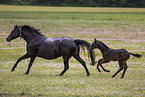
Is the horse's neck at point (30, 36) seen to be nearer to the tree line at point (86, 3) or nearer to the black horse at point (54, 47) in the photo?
the black horse at point (54, 47)

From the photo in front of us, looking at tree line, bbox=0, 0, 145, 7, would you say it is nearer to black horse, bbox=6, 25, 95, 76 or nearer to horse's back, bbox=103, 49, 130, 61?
black horse, bbox=6, 25, 95, 76

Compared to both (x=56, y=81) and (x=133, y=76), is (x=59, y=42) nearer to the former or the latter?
(x=56, y=81)

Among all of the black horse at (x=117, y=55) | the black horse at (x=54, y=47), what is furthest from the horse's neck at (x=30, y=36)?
the black horse at (x=117, y=55)

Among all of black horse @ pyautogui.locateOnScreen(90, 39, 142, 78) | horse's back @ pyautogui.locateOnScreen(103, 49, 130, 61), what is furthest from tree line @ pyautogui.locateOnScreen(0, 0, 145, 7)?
horse's back @ pyautogui.locateOnScreen(103, 49, 130, 61)

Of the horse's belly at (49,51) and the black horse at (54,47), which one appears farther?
the horse's belly at (49,51)

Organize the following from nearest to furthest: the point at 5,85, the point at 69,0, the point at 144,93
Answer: the point at 144,93
the point at 5,85
the point at 69,0

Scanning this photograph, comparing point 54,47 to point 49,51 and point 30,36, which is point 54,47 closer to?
point 49,51

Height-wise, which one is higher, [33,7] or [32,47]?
[32,47]

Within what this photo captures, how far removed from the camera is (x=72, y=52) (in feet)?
43.9

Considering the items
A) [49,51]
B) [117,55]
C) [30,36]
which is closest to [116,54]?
[117,55]

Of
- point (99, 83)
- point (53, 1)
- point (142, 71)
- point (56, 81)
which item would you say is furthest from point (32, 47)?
point (53, 1)

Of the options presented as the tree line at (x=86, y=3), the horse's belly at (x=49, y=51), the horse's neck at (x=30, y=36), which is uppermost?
the horse's neck at (x=30, y=36)

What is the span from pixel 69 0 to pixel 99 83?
124040 mm

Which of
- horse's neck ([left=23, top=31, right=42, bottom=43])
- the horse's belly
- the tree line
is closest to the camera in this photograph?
the horse's belly
